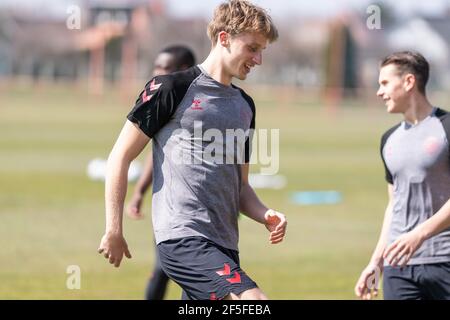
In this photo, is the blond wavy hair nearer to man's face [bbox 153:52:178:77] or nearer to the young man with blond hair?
the young man with blond hair

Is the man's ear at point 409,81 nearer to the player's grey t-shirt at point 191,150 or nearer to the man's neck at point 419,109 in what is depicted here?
the man's neck at point 419,109

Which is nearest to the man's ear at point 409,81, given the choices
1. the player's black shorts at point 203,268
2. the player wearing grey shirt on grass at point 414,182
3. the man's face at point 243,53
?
the player wearing grey shirt on grass at point 414,182

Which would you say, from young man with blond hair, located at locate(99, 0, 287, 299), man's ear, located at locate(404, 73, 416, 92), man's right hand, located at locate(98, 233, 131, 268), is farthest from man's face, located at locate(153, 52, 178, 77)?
man's right hand, located at locate(98, 233, 131, 268)

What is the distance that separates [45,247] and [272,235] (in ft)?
27.2

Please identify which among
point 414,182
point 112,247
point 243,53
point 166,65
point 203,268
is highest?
point 166,65

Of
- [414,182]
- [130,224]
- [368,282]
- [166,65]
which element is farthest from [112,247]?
[130,224]

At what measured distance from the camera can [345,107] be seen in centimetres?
6938

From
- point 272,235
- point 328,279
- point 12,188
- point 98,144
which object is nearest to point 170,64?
point 272,235

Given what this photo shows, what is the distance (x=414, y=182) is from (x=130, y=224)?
9997mm

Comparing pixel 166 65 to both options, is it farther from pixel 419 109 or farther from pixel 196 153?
pixel 196 153

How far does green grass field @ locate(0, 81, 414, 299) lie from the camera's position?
11.0 meters

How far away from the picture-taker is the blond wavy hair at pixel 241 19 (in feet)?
17.8

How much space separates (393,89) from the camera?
6.62 m
